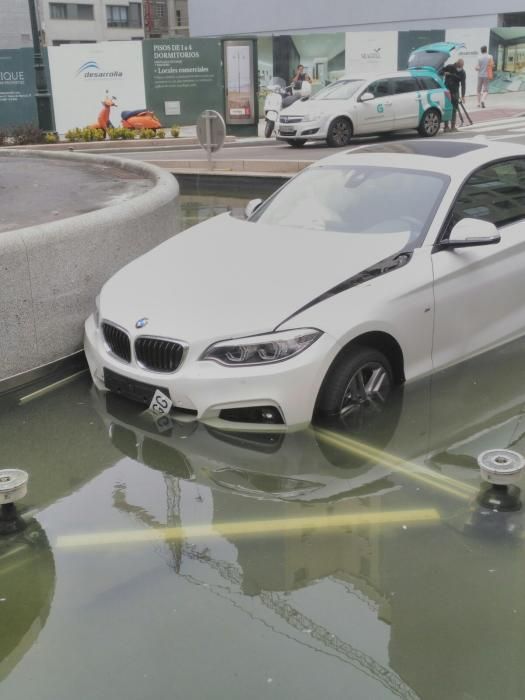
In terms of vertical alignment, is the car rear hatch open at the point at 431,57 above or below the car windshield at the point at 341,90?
above

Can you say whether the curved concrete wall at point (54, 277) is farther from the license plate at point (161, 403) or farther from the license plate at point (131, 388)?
the license plate at point (161, 403)

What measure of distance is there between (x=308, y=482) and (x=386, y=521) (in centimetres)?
52

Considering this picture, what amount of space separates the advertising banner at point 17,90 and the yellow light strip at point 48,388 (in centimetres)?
2113

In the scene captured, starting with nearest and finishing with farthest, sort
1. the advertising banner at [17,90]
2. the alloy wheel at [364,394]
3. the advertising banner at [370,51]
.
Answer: the alloy wheel at [364,394] < the advertising banner at [17,90] < the advertising banner at [370,51]

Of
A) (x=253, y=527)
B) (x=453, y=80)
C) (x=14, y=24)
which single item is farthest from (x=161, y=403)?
(x=14, y=24)

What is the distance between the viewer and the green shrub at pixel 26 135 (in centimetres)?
2270

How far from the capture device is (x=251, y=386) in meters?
4.23

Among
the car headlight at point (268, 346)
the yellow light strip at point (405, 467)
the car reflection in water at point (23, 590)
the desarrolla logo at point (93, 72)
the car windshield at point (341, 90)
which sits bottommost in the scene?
the yellow light strip at point (405, 467)

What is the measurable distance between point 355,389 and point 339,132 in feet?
54.0

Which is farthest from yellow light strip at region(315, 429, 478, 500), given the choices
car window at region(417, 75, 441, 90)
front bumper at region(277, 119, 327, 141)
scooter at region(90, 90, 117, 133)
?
scooter at region(90, 90, 117, 133)

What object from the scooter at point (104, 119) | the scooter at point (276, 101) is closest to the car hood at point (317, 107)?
the scooter at point (276, 101)

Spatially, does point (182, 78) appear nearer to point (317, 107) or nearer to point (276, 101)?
point (276, 101)

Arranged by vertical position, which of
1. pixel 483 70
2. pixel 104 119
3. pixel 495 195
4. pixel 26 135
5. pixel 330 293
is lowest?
pixel 26 135

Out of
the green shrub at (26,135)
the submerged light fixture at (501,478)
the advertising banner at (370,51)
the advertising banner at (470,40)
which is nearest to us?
the submerged light fixture at (501,478)
